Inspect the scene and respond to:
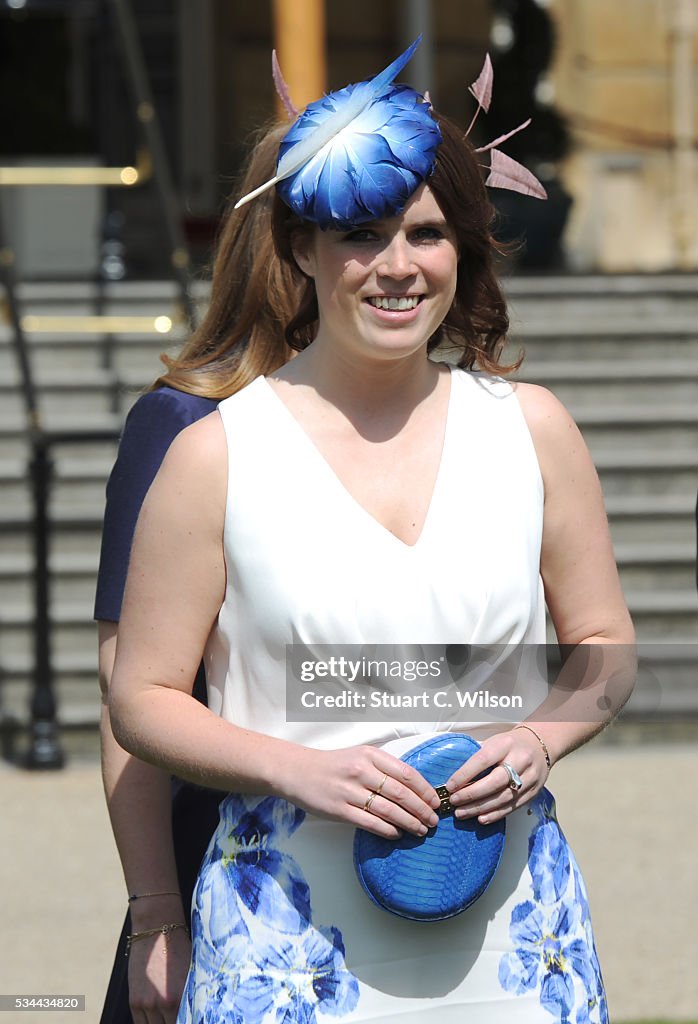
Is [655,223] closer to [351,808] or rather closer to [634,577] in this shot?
[634,577]

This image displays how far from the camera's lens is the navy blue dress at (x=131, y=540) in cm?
241

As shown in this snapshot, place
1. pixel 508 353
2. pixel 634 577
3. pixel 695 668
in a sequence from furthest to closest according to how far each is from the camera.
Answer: pixel 508 353 < pixel 634 577 < pixel 695 668

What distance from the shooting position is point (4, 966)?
4.48 m

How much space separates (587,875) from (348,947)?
3.17 m

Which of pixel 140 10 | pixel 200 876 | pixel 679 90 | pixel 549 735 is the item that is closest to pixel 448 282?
pixel 549 735

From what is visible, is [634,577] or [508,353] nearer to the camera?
[634,577]

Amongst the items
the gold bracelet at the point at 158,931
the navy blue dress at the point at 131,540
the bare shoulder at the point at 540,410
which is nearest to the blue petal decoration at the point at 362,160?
the bare shoulder at the point at 540,410

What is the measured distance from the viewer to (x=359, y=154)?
2016 millimetres

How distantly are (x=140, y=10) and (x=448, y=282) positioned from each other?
11742 mm

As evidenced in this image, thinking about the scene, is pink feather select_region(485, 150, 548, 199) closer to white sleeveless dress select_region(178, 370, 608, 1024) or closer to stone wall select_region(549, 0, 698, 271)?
white sleeveless dress select_region(178, 370, 608, 1024)

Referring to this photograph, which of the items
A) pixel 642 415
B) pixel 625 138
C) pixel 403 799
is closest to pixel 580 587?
pixel 403 799

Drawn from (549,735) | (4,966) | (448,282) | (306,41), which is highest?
(448,282)

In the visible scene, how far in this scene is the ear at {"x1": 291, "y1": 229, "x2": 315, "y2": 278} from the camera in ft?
7.13

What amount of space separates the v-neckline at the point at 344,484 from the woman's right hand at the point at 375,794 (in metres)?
0.28
